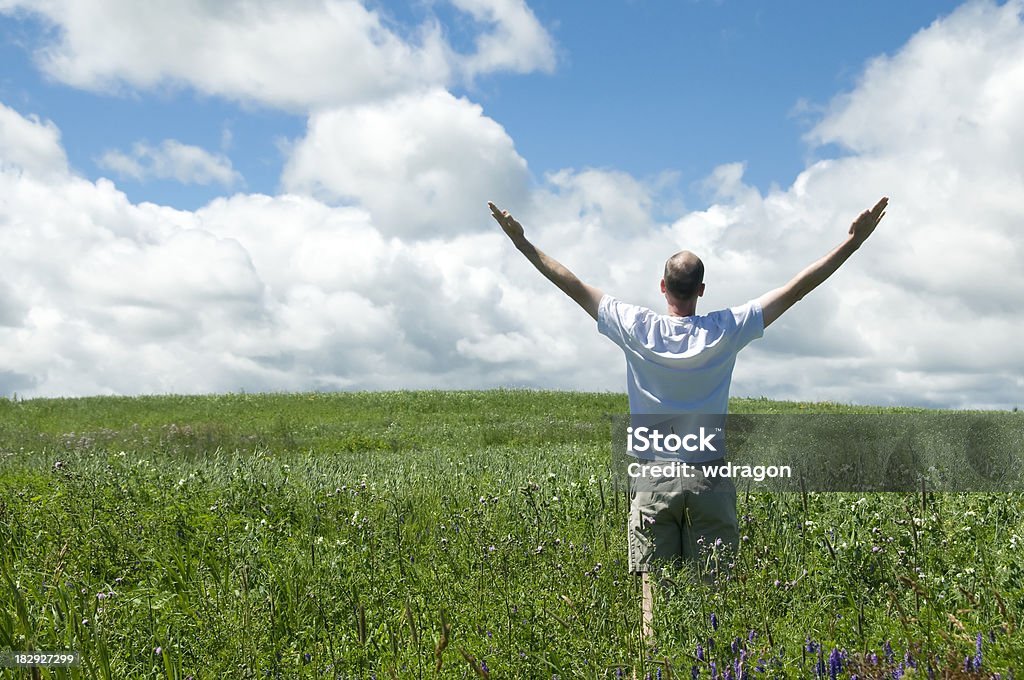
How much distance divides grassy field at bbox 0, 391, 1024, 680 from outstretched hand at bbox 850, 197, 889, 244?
1926 mm

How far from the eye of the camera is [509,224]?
223 inches

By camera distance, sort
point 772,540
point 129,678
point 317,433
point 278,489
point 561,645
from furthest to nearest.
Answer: point 317,433 → point 278,489 → point 772,540 → point 129,678 → point 561,645

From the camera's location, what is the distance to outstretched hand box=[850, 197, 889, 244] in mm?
5562

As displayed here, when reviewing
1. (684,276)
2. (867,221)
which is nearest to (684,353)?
(684,276)

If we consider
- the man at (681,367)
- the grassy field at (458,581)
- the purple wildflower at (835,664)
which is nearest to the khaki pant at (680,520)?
the man at (681,367)

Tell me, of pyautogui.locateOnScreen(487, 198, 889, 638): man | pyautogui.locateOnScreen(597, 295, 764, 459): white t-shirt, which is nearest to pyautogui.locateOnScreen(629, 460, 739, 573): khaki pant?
pyautogui.locateOnScreen(487, 198, 889, 638): man

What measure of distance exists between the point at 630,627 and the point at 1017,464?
11.0 meters

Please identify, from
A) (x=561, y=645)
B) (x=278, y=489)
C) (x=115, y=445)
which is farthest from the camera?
(x=115, y=445)

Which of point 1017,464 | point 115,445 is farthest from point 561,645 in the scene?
point 115,445

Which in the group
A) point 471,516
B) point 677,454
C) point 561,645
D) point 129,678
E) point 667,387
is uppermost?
point 667,387

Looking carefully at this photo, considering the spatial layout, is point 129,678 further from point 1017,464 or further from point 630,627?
point 1017,464

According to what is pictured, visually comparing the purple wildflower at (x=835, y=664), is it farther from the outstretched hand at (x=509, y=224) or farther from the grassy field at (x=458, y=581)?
the outstretched hand at (x=509, y=224)

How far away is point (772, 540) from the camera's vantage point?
263 inches

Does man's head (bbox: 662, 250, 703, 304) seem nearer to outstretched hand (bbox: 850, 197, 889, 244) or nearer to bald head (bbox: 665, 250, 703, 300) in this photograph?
bald head (bbox: 665, 250, 703, 300)
